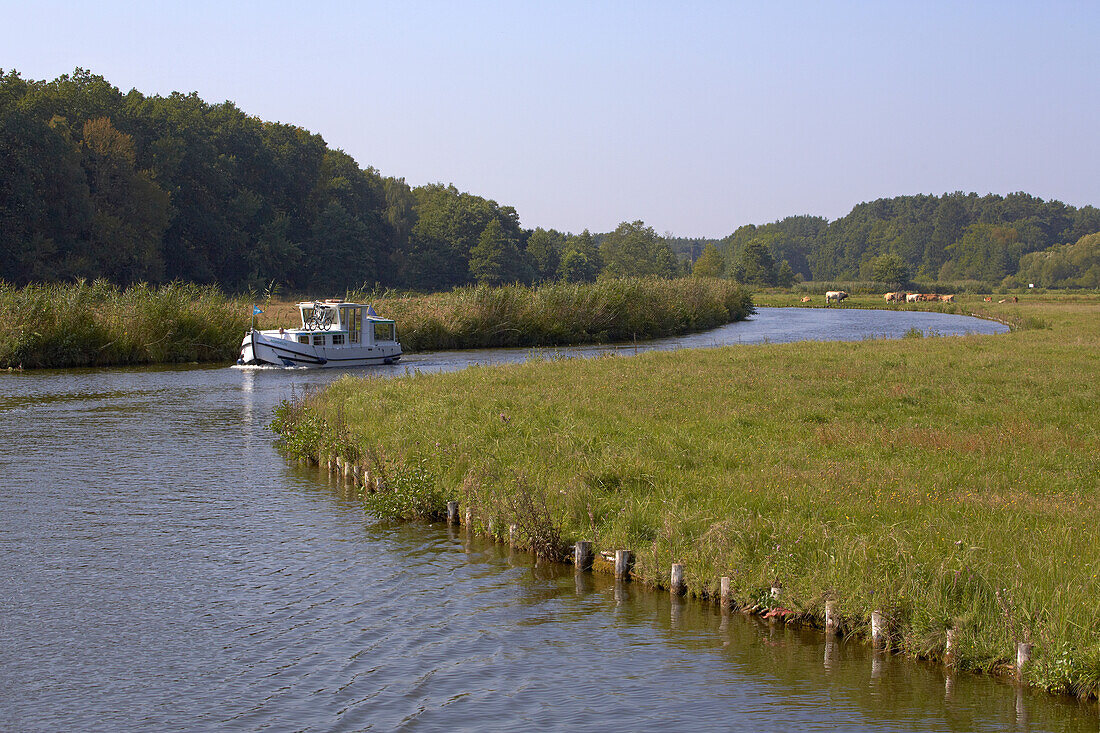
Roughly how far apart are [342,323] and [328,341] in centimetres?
120

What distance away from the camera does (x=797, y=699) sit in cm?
908

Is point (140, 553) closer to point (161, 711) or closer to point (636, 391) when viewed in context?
point (161, 711)

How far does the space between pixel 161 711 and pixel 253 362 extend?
36.0 metres

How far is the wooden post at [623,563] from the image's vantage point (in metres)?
12.4

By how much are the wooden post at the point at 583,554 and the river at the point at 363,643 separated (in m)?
0.22

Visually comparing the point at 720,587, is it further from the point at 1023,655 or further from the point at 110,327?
the point at 110,327

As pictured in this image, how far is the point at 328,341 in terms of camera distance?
45469 mm

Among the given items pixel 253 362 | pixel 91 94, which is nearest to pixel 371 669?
pixel 253 362

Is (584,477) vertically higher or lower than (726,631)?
higher

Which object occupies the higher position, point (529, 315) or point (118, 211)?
point (118, 211)

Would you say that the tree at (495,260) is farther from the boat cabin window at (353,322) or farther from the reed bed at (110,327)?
the boat cabin window at (353,322)

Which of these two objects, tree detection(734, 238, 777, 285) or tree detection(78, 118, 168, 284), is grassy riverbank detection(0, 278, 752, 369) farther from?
tree detection(734, 238, 777, 285)

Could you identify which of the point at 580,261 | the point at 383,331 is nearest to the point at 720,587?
the point at 383,331

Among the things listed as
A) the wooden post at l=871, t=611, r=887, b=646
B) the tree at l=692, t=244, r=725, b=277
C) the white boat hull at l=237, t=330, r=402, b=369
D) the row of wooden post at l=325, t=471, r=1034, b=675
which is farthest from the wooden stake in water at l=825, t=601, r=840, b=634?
the tree at l=692, t=244, r=725, b=277
